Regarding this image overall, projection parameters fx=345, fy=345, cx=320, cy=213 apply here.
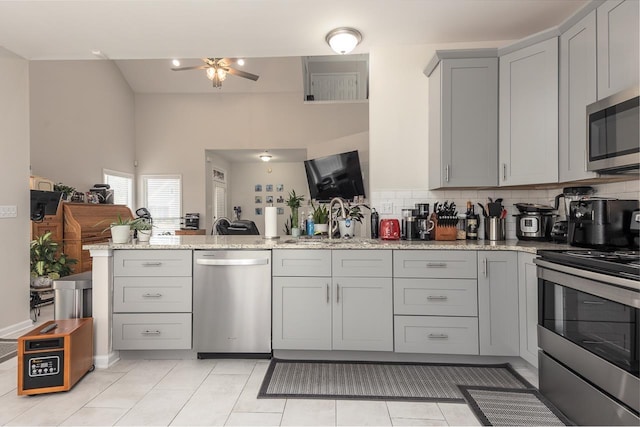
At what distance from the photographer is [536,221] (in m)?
2.78

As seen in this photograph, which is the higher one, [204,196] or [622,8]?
[622,8]

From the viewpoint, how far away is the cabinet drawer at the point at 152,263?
260 cm

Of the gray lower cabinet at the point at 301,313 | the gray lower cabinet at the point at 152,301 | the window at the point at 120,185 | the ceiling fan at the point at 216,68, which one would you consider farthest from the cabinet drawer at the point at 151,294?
the window at the point at 120,185

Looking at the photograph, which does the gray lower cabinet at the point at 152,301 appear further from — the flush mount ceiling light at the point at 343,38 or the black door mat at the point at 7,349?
the flush mount ceiling light at the point at 343,38

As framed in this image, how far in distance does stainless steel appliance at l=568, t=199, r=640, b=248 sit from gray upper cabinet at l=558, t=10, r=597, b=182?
0.20 metres

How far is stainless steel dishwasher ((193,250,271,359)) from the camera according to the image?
258cm

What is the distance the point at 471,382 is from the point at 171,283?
7.31 ft

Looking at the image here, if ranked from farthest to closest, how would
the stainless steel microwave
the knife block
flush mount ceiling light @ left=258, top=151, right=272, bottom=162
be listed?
flush mount ceiling light @ left=258, top=151, right=272, bottom=162 < the knife block < the stainless steel microwave

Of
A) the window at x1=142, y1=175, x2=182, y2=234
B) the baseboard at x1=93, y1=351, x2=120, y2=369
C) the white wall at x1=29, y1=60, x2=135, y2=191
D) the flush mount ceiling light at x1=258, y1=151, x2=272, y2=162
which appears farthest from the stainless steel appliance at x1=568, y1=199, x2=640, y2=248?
the window at x1=142, y1=175, x2=182, y2=234

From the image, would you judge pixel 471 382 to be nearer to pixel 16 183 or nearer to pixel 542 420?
pixel 542 420

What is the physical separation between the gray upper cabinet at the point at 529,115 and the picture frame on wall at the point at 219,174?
6573 mm

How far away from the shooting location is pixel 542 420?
1.87 meters

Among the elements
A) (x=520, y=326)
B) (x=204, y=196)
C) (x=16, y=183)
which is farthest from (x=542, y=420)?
(x=204, y=196)

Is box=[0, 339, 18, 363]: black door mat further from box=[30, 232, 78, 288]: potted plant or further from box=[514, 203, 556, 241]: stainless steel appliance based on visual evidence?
box=[514, 203, 556, 241]: stainless steel appliance
